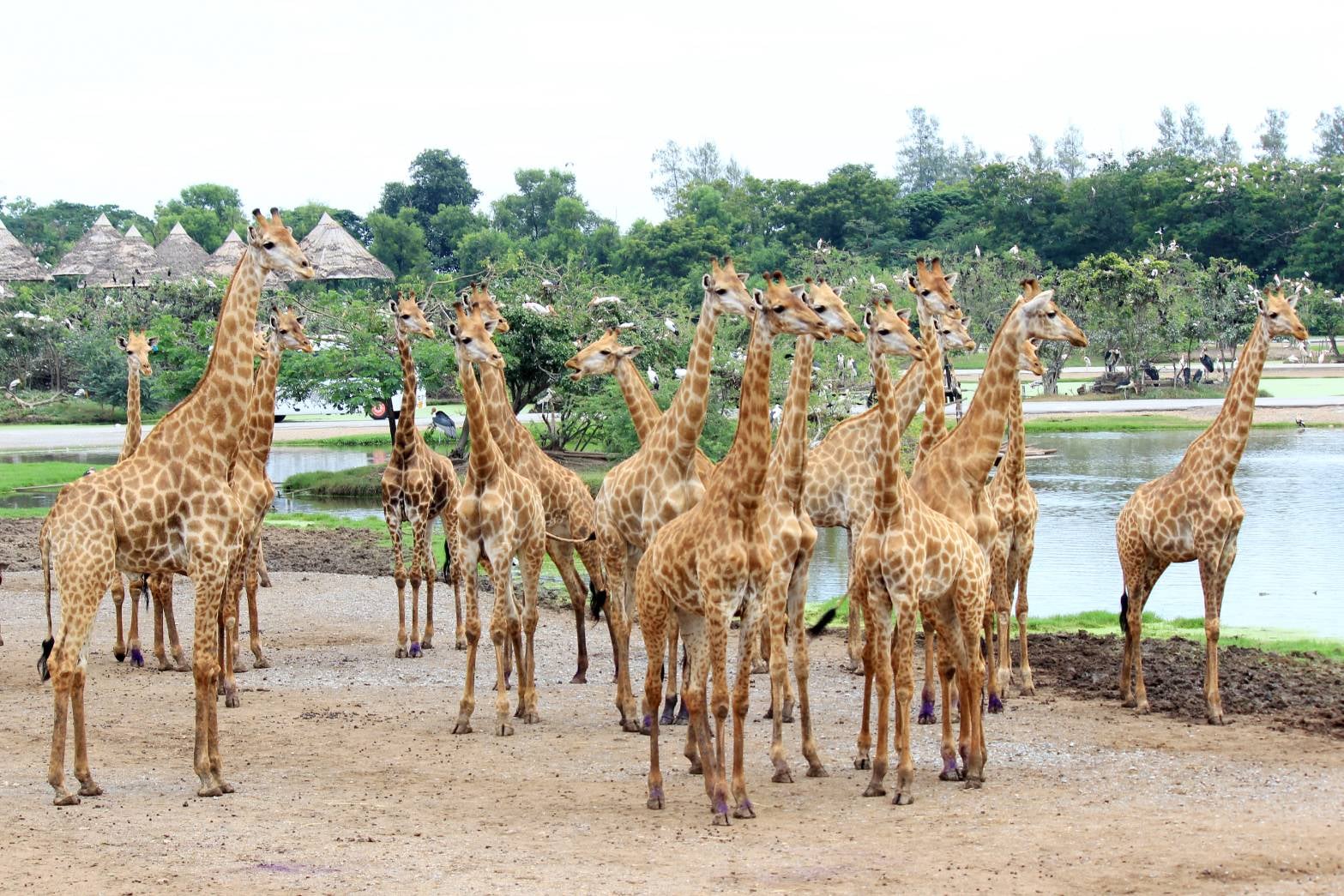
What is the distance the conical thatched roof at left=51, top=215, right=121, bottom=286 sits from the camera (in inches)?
2559

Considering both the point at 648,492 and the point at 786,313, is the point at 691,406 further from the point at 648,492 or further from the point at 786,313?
the point at 786,313

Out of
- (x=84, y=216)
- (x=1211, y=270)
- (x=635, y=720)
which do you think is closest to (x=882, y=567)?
(x=635, y=720)

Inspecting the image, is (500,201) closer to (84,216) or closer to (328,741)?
(84,216)

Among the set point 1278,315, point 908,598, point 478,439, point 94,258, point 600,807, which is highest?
point 94,258

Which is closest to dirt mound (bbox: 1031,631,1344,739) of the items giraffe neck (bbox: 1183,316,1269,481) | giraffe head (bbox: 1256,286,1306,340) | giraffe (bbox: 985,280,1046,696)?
giraffe (bbox: 985,280,1046,696)

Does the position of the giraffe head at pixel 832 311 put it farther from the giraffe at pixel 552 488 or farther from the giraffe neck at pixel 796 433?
the giraffe at pixel 552 488

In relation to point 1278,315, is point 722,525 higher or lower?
lower

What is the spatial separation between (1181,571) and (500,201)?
7631 cm

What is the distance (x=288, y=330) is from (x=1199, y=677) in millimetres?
8844

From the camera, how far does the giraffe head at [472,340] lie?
11.4m

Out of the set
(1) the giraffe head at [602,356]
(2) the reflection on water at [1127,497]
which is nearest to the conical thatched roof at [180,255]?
(2) the reflection on water at [1127,497]

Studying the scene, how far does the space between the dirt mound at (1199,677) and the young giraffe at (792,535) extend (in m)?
3.48

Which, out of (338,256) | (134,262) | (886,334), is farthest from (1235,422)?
(134,262)

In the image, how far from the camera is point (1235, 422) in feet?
37.5
